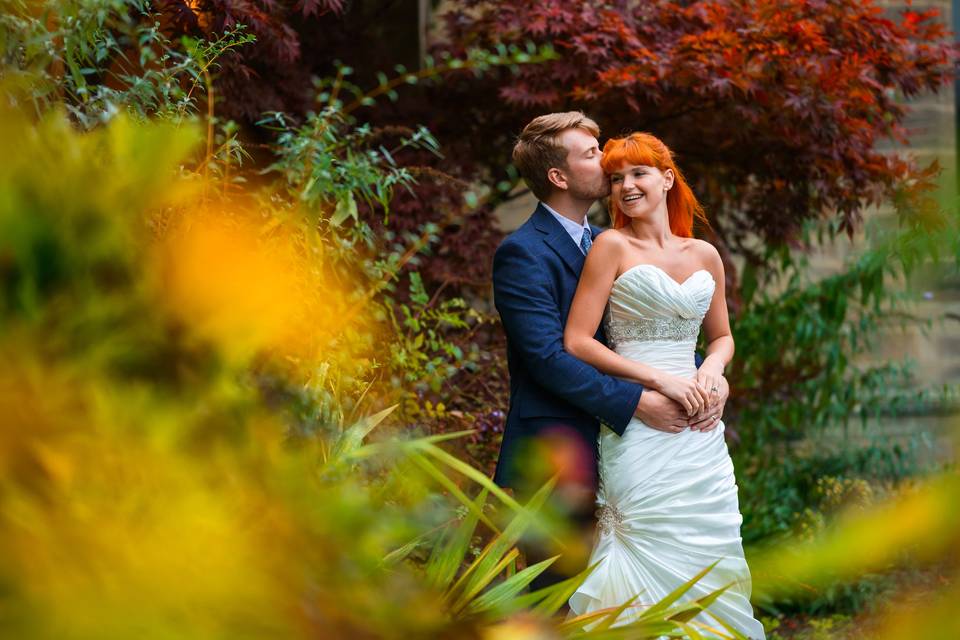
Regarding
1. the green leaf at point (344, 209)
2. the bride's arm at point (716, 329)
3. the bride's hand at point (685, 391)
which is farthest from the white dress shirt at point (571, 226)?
the green leaf at point (344, 209)

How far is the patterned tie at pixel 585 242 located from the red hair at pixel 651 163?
106 mm

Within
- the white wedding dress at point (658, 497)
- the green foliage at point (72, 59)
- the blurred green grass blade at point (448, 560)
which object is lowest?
the white wedding dress at point (658, 497)

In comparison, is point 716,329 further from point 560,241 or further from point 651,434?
point 560,241

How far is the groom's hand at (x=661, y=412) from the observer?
10.3 ft

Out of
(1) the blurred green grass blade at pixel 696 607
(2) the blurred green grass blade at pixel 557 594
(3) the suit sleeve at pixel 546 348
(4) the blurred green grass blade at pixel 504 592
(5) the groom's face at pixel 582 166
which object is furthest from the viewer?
(5) the groom's face at pixel 582 166

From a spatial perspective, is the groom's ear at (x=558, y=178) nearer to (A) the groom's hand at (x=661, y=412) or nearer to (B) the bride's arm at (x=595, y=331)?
(B) the bride's arm at (x=595, y=331)

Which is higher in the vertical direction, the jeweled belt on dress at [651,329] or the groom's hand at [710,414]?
the jeweled belt on dress at [651,329]

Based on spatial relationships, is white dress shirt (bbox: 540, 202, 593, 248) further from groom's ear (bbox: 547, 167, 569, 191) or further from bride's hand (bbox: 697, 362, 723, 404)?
bride's hand (bbox: 697, 362, 723, 404)

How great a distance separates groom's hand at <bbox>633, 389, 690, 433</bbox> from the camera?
313cm

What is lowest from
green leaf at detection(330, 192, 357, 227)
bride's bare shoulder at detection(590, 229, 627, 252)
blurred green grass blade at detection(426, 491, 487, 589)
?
bride's bare shoulder at detection(590, 229, 627, 252)

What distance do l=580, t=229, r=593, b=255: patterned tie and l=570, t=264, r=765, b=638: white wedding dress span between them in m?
0.24

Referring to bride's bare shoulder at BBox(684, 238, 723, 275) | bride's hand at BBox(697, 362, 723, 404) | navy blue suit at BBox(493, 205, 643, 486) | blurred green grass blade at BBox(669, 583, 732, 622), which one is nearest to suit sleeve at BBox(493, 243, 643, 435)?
navy blue suit at BBox(493, 205, 643, 486)

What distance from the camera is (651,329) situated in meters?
3.21

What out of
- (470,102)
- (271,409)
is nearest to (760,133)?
(470,102)
